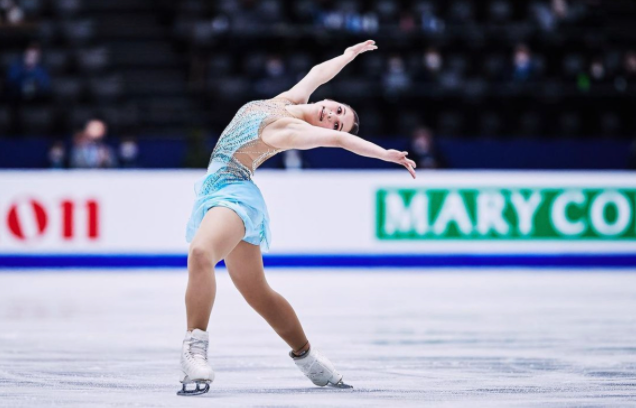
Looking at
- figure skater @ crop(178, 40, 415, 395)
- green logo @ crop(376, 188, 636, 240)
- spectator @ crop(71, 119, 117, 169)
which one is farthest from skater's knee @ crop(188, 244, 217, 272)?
spectator @ crop(71, 119, 117, 169)

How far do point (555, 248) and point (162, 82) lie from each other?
258 inches

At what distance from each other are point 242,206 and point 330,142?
21.8 inches

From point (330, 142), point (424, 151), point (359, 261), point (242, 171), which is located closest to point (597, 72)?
point (424, 151)

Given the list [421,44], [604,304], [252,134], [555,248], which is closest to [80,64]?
[421,44]

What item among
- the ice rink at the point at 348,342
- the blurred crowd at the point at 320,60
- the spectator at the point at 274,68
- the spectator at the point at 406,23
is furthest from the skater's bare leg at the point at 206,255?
the spectator at the point at 406,23

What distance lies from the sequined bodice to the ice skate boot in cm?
86

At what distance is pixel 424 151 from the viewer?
44.2 feet

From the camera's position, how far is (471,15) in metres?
16.7

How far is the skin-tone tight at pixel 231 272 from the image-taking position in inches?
179

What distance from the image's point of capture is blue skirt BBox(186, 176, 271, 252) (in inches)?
186

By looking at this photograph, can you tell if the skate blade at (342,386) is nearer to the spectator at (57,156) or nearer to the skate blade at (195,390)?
the skate blade at (195,390)

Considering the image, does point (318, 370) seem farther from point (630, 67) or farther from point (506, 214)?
point (630, 67)

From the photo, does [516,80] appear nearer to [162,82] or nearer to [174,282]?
[162,82]

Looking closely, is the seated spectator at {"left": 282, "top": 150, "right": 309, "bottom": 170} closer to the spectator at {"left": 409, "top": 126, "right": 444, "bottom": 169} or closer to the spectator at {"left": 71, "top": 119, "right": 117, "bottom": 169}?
the spectator at {"left": 409, "top": 126, "right": 444, "bottom": 169}
